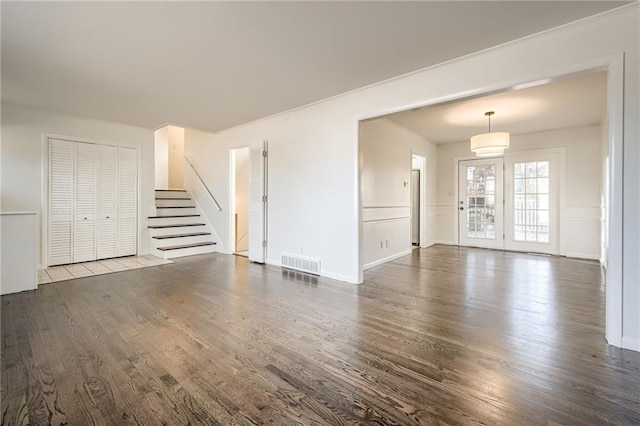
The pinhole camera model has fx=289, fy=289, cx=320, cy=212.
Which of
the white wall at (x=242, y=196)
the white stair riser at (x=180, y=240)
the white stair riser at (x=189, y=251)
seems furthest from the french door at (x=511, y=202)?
the white stair riser at (x=180, y=240)

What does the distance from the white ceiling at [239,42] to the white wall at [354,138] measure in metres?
0.17

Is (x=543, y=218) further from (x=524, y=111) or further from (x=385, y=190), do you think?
(x=385, y=190)

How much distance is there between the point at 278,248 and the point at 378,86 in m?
Answer: 3.00

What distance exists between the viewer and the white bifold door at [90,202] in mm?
4840

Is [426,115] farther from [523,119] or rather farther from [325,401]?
[325,401]

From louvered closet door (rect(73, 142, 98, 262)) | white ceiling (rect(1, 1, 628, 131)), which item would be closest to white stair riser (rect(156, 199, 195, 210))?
louvered closet door (rect(73, 142, 98, 262))

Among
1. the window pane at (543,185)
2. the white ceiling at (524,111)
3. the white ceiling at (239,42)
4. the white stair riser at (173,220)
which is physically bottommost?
the white stair riser at (173,220)

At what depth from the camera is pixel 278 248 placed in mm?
5031

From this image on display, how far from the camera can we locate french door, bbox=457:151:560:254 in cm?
616

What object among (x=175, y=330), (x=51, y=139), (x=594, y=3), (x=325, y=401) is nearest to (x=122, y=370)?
(x=175, y=330)

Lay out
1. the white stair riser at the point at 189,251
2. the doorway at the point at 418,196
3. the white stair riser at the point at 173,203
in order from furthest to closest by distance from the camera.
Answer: the doorway at the point at 418,196 < the white stair riser at the point at 173,203 < the white stair riser at the point at 189,251

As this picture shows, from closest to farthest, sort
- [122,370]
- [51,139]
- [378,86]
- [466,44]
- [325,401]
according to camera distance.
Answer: [325,401], [122,370], [466,44], [378,86], [51,139]

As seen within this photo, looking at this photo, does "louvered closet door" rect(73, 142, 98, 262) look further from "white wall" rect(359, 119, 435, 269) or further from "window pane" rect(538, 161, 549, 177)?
"window pane" rect(538, 161, 549, 177)

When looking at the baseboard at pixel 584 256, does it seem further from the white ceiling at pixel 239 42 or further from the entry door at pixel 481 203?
the white ceiling at pixel 239 42
